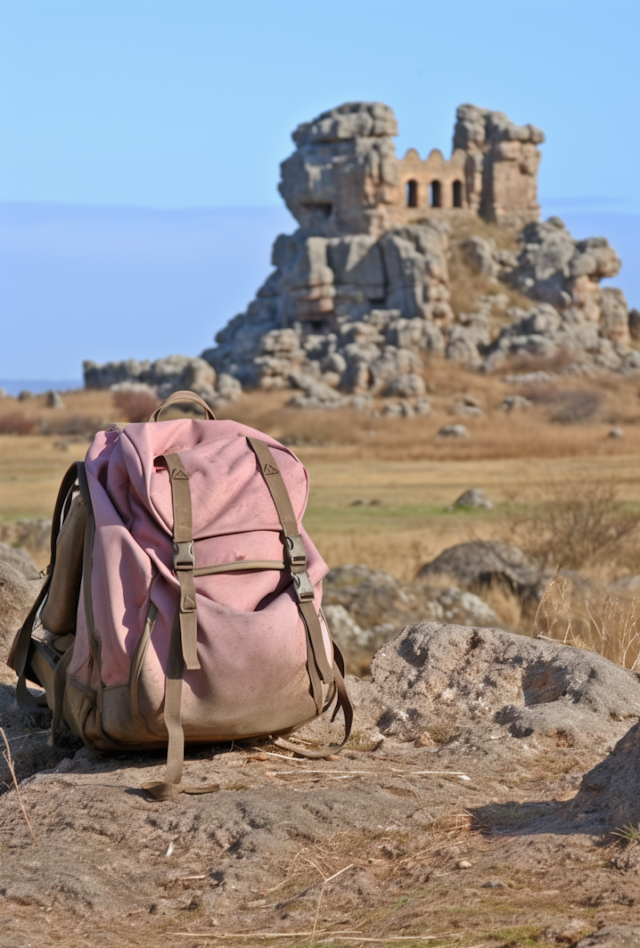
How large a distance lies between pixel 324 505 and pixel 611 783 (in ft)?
61.1

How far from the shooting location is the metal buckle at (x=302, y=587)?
3.24 meters

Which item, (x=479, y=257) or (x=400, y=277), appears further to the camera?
(x=479, y=257)

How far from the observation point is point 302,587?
3.25 meters

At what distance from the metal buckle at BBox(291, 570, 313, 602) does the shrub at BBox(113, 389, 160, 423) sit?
41.2 m

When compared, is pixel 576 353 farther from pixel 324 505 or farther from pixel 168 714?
pixel 168 714

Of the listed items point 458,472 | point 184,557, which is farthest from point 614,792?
point 458,472

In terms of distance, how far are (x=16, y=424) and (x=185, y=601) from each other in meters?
44.3

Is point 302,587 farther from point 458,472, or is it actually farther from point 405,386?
point 405,386

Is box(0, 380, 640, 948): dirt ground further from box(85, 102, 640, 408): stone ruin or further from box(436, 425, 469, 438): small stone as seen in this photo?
box(85, 102, 640, 408): stone ruin

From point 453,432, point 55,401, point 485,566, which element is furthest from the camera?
point 55,401

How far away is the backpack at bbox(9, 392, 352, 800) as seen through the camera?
10.1 feet

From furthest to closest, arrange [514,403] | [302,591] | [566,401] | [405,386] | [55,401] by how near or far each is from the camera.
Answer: [55,401], [405,386], [514,403], [566,401], [302,591]

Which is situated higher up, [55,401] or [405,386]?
[405,386]

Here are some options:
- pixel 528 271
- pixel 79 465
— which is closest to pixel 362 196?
pixel 528 271
